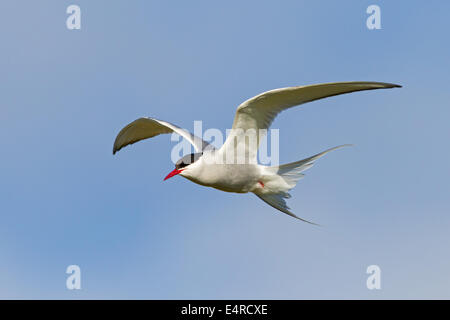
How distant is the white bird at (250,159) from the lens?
7758 mm

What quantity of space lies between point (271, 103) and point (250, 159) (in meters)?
1.04

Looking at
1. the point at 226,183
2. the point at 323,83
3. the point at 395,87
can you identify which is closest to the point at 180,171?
the point at 226,183

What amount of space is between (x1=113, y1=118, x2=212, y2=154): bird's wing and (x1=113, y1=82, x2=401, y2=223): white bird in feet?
0.13

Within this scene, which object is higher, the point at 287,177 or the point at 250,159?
the point at 250,159

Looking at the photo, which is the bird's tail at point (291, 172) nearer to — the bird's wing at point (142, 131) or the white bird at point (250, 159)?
the white bird at point (250, 159)

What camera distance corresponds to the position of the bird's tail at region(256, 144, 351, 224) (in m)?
8.75

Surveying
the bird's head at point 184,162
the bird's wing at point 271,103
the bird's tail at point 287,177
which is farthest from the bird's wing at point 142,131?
the bird's tail at point 287,177

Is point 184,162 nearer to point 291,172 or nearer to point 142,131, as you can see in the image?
point 291,172

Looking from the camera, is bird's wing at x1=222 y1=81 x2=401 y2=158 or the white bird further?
the white bird

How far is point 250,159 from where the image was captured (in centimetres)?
862

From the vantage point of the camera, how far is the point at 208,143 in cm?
913

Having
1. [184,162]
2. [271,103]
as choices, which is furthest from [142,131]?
[271,103]

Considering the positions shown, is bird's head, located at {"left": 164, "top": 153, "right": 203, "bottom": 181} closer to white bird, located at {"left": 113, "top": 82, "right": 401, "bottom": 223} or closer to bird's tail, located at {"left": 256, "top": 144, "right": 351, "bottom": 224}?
white bird, located at {"left": 113, "top": 82, "right": 401, "bottom": 223}

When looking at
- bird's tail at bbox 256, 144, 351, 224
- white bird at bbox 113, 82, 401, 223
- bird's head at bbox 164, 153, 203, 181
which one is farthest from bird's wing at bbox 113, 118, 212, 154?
bird's tail at bbox 256, 144, 351, 224
